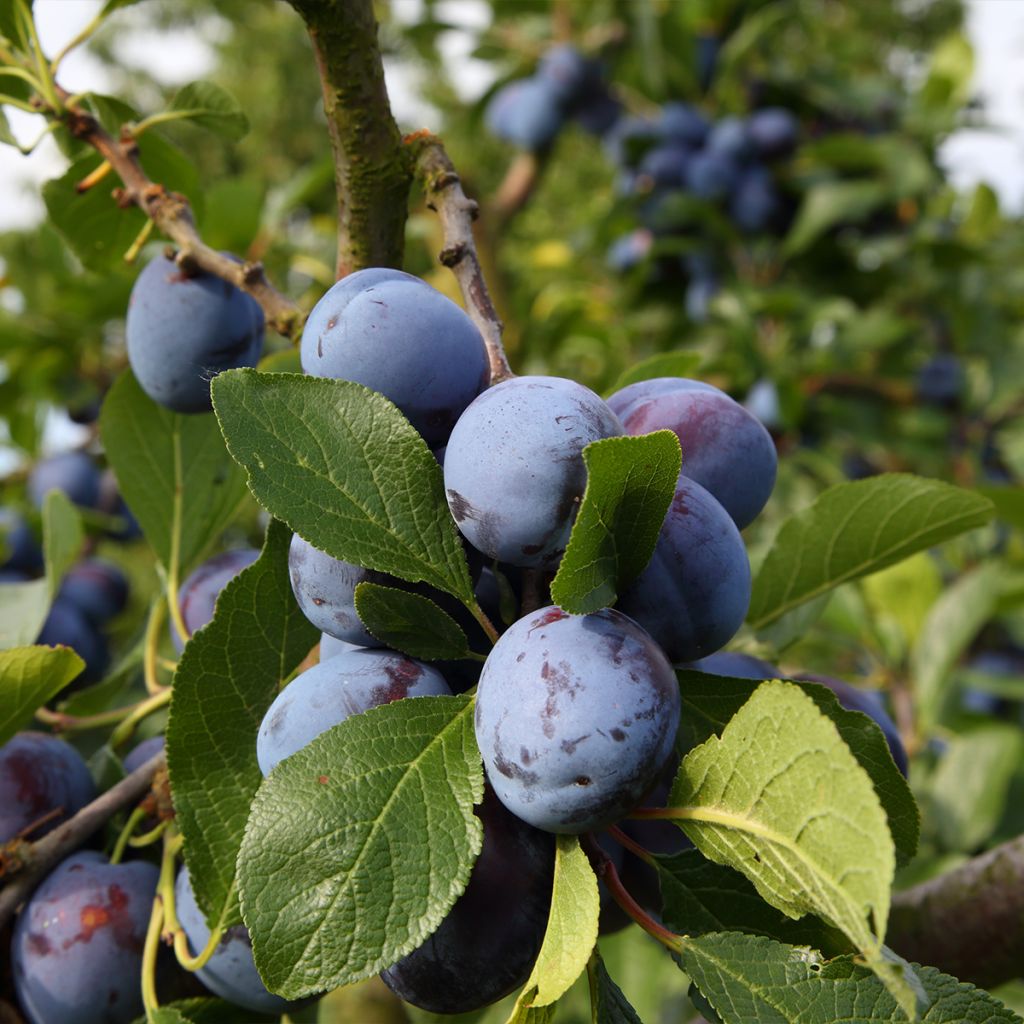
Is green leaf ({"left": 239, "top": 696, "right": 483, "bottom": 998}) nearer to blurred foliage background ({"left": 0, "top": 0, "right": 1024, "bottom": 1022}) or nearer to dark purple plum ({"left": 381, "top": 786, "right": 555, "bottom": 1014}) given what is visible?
dark purple plum ({"left": 381, "top": 786, "right": 555, "bottom": 1014})

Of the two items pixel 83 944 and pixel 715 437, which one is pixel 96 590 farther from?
pixel 715 437

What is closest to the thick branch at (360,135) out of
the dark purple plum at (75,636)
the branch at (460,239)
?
the branch at (460,239)

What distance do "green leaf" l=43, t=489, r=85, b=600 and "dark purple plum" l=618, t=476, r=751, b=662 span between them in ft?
1.79

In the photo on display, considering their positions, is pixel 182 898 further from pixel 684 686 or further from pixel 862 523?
pixel 862 523

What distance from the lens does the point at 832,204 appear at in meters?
1.91

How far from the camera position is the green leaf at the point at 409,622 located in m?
0.47

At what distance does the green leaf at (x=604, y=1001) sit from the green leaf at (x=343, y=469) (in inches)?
7.2

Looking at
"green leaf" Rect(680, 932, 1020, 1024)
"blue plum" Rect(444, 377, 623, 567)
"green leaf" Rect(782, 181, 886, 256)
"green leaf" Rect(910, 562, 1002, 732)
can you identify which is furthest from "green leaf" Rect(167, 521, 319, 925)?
"green leaf" Rect(782, 181, 886, 256)

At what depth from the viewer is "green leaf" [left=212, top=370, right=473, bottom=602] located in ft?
1.56

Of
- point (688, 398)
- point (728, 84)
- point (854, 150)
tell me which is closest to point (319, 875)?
point (688, 398)

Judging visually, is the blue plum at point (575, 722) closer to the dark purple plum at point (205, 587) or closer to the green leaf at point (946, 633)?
the dark purple plum at point (205, 587)

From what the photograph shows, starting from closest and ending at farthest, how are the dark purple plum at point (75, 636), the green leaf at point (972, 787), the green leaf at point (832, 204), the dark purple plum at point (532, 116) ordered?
the dark purple plum at point (75, 636), the green leaf at point (972, 787), the green leaf at point (832, 204), the dark purple plum at point (532, 116)

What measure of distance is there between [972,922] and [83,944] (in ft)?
2.09

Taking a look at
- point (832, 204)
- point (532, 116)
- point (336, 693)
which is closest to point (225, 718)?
point (336, 693)
